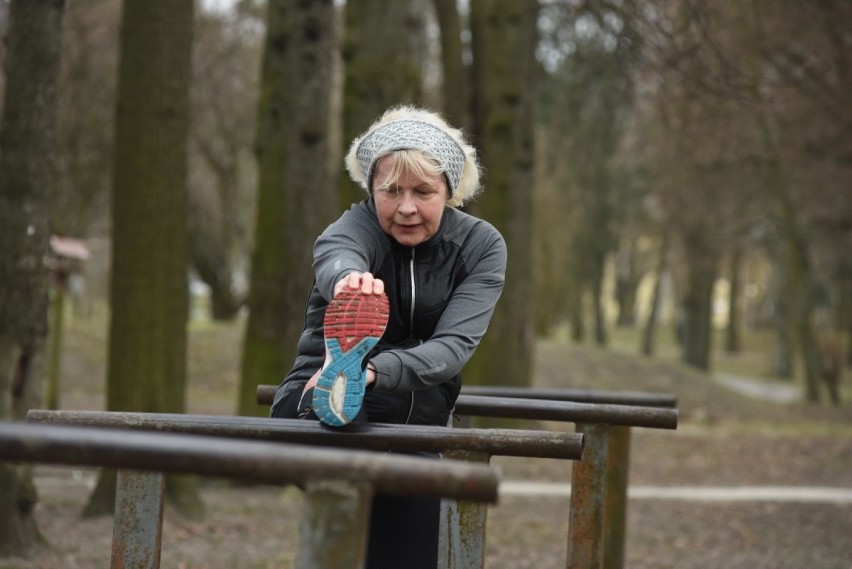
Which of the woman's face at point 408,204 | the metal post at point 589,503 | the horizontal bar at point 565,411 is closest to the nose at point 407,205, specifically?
the woman's face at point 408,204

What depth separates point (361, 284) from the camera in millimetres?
3105

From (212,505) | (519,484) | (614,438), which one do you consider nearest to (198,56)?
(519,484)

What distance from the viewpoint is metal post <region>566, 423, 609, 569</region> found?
4527mm

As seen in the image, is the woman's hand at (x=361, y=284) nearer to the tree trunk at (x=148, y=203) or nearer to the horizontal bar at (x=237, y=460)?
the horizontal bar at (x=237, y=460)

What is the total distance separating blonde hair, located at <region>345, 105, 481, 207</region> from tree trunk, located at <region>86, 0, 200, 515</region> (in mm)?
4273

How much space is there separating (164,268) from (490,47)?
615 cm

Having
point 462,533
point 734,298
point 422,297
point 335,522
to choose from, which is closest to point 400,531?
point 462,533

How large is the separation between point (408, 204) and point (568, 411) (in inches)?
50.5

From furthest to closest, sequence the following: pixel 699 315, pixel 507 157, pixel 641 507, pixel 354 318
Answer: pixel 699 315, pixel 507 157, pixel 641 507, pixel 354 318

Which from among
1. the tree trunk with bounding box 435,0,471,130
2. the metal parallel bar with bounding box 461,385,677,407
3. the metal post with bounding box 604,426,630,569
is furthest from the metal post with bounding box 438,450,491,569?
the tree trunk with bounding box 435,0,471,130

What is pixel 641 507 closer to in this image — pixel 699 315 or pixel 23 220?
pixel 23 220

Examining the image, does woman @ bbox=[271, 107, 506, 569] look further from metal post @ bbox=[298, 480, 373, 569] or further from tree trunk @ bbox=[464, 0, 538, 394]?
tree trunk @ bbox=[464, 0, 538, 394]

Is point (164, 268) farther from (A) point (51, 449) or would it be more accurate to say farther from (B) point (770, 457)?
(B) point (770, 457)

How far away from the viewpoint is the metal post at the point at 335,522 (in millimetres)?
2436
